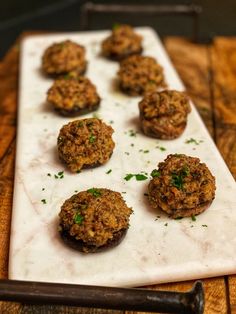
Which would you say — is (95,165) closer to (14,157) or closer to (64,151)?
(64,151)

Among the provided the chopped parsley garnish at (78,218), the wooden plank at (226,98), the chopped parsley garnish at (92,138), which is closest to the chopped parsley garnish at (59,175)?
the chopped parsley garnish at (92,138)

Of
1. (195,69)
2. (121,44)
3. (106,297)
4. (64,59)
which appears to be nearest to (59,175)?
(106,297)

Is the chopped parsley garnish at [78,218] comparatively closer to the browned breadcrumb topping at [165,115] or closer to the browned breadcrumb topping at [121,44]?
the browned breadcrumb topping at [165,115]

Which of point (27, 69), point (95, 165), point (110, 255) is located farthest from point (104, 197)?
point (27, 69)

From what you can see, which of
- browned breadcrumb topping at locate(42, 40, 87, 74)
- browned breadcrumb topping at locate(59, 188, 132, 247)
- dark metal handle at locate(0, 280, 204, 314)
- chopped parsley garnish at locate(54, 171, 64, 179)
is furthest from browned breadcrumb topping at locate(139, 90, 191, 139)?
dark metal handle at locate(0, 280, 204, 314)

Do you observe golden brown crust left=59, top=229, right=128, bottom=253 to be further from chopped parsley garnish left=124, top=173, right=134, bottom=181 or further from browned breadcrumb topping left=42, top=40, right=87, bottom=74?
browned breadcrumb topping left=42, top=40, right=87, bottom=74

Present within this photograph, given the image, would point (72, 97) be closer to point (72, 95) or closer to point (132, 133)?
point (72, 95)

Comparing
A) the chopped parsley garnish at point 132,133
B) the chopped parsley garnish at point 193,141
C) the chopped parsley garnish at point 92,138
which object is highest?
the chopped parsley garnish at point 92,138
